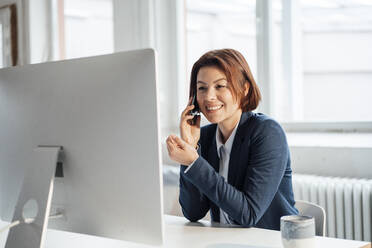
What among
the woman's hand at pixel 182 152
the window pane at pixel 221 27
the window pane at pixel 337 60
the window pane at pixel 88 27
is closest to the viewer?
the woman's hand at pixel 182 152

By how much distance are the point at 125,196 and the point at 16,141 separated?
393 mm

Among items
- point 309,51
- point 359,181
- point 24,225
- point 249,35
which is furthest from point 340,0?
point 24,225

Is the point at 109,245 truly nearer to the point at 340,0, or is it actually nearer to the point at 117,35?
the point at 340,0

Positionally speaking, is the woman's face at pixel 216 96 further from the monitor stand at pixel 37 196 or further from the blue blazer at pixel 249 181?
the monitor stand at pixel 37 196

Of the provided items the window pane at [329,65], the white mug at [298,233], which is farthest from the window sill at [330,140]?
the white mug at [298,233]

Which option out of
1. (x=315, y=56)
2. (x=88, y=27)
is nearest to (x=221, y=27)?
(x=315, y=56)

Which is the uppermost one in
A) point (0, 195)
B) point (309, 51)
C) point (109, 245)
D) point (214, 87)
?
point (309, 51)

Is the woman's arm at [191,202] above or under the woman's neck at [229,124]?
under

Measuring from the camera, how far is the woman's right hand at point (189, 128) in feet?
5.92

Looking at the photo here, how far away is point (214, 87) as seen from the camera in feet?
5.71

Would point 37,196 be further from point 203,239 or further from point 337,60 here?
point 337,60

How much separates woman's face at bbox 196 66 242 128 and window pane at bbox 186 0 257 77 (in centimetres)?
129

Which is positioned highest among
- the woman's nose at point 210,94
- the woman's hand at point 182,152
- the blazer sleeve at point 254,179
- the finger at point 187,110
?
the woman's nose at point 210,94

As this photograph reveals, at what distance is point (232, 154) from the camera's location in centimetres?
169
